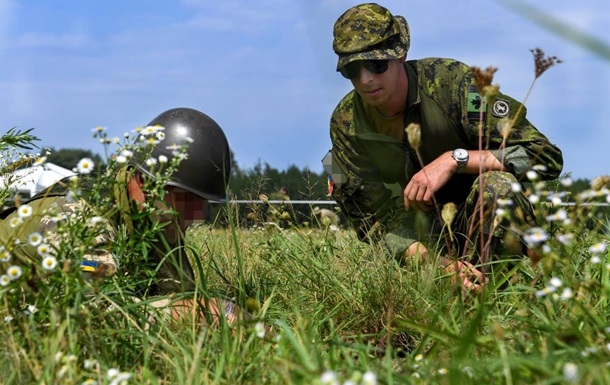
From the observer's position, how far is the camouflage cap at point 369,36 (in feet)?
15.1

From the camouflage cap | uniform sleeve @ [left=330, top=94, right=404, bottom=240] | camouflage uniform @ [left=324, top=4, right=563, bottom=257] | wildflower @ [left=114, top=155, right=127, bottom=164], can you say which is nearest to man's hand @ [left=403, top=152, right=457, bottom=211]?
camouflage uniform @ [left=324, top=4, right=563, bottom=257]

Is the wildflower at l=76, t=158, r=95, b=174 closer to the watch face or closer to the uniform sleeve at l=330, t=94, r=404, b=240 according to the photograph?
the watch face

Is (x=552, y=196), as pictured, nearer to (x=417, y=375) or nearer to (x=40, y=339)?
(x=417, y=375)

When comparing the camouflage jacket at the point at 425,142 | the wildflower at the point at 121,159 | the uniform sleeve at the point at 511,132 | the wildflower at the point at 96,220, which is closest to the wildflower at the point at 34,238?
the wildflower at the point at 96,220

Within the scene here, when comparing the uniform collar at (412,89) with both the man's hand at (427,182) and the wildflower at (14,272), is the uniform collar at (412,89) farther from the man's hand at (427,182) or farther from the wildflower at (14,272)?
the wildflower at (14,272)

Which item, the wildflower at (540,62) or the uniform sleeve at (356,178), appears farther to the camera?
the uniform sleeve at (356,178)

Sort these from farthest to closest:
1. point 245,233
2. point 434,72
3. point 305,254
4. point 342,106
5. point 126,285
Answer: point 245,233, point 342,106, point 434,72, point 305,254, point 126,285

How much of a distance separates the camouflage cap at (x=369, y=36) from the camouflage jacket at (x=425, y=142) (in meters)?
0.29

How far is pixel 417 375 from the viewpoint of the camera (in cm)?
250

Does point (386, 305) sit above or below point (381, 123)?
below

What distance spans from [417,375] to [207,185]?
1.92m

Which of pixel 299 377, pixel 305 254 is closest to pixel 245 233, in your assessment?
pixel 305 254

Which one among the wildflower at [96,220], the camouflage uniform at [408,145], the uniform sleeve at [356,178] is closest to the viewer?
the wildflower at [96,220]

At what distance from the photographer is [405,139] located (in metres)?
5.04
